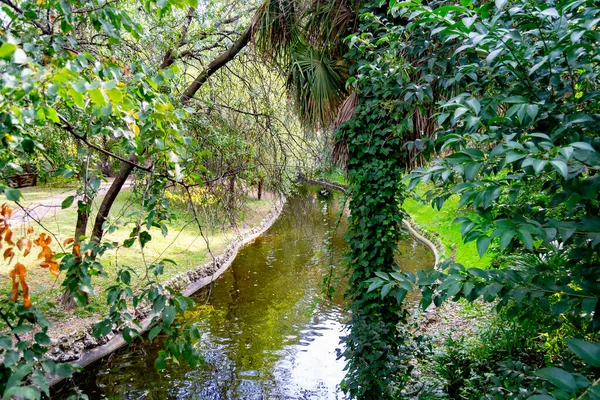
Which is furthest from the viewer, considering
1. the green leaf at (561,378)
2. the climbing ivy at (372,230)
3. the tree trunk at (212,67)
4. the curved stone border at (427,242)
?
the curved stone border at (427,242)

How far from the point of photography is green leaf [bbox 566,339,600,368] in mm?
943

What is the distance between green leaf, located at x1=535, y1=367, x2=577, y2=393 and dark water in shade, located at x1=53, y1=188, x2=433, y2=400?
2710 millimetres

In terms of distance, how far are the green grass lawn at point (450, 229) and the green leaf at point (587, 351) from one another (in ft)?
23.6

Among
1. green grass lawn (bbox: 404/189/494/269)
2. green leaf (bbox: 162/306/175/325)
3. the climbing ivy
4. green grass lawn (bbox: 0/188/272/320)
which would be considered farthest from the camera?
green grass lawn (bbox: 404/189/494/269)

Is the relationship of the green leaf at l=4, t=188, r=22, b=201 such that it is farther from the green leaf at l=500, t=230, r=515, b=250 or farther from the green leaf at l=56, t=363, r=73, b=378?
the green leaf at l=500, t=230, r=515, b=250

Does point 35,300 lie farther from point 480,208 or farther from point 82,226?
point 480,208

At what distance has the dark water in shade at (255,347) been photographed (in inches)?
212

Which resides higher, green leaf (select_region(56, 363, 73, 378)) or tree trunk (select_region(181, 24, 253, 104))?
tree trunk (select_region(181, 24, 253, 104))

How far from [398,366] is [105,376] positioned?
4.09 metres

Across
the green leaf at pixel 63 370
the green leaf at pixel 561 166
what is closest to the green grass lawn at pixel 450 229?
the green leaf at pixel 561 166

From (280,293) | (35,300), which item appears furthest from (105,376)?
(280,293)

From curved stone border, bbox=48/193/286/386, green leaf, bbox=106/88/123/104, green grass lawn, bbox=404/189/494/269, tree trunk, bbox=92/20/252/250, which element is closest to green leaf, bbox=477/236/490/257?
green leaf, bbox=106/88/123/104

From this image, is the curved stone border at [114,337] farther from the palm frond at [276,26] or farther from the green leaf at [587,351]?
the palm frond at [276,26]

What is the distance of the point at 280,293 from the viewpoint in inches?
350
